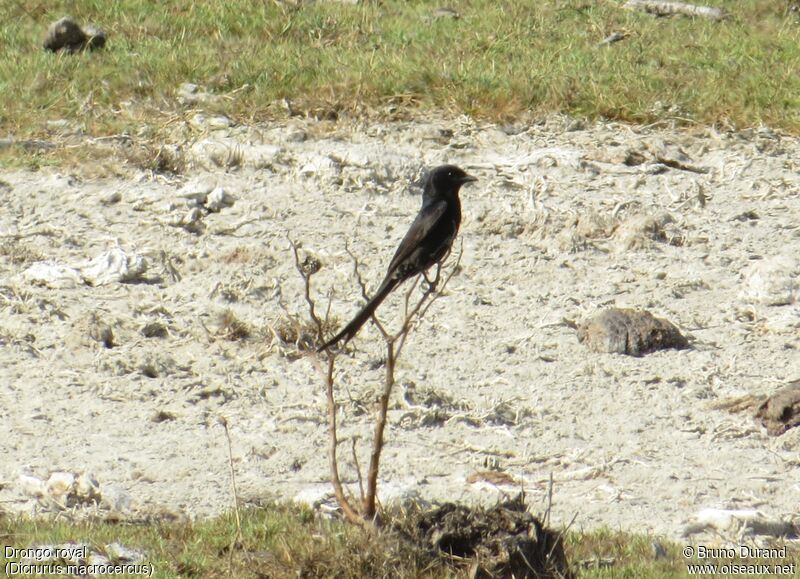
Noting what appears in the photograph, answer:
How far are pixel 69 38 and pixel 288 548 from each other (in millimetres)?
5879

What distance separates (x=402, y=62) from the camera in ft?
30.7

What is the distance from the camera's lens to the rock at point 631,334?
681cm

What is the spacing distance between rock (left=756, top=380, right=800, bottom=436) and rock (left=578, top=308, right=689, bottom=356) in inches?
29.0

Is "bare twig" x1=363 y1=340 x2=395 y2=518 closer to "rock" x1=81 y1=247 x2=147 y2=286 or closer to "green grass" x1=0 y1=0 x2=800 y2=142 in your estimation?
"rock" x1=81 y1=247 x2=147 y2=286

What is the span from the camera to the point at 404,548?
4.61 meters

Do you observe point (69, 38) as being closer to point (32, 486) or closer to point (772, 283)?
point (32, 486)

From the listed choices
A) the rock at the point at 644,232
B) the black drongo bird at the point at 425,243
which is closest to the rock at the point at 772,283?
the rock at the point at 644,232

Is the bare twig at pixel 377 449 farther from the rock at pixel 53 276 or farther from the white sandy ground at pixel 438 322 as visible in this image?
the rock at pixel 53 276

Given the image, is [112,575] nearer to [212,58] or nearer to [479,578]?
[479,578]

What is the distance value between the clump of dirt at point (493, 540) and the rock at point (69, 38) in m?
6.00

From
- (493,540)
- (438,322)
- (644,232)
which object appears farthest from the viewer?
(644,232)

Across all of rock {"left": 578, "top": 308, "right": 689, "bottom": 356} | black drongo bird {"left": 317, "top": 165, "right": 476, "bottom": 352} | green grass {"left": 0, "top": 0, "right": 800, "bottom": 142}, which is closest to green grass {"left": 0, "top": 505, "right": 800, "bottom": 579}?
black drongo bird {"left": 317, "top": 165, "right": 476, "bottom": 352}

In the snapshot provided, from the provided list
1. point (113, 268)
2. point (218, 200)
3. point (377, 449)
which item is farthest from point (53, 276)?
point (377, 449)

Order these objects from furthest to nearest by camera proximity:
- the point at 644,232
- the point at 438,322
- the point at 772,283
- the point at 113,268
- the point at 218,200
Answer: the point at 218,200 < the point at 644,232 < the point at 113,268 < the point at 772,283 < the point at 438,322
